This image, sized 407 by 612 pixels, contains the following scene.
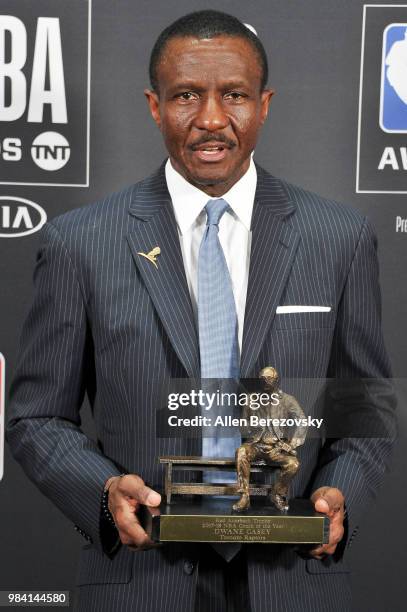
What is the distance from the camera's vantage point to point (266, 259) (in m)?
2.10

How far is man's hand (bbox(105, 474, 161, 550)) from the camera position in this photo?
5.90 ft

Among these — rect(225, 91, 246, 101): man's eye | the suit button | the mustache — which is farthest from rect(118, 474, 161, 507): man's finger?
rect(225, 91, 246, 101): man's eye

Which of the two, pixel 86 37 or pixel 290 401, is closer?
pixel 290 401

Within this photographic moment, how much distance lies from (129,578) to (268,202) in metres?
0.84

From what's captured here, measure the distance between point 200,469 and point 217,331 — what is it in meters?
0.30

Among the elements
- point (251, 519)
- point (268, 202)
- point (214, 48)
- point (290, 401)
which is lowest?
point (251, 519)

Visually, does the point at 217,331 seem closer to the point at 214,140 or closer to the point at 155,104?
the point at 214,140

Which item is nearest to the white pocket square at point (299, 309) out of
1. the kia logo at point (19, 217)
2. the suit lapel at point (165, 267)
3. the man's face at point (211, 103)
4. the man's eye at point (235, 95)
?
the suit lapel at point (165, 267)

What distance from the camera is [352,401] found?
2.09m

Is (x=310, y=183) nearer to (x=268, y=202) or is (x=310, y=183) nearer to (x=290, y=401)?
(x=268, y=202)

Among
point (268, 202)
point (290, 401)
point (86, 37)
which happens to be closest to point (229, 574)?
point (290, 401)

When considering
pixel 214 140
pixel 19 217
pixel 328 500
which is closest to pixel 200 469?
pixel 328 500

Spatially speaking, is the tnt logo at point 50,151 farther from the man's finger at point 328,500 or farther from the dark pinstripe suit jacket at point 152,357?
the man's finger at point 328,500

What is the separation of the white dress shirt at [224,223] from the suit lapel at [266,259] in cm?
3
